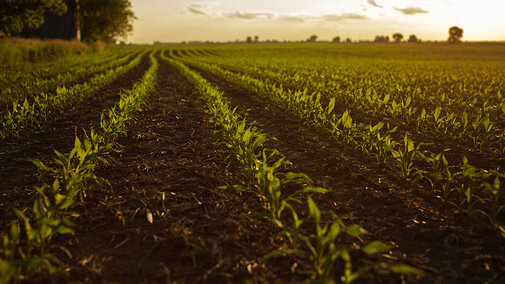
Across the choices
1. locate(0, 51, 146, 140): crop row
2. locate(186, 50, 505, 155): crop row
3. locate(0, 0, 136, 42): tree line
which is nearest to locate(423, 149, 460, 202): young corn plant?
locate(186, 50, 505, 155): crop row

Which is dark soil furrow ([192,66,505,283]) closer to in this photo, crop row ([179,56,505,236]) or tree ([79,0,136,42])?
crop row ([179,56,505,236])

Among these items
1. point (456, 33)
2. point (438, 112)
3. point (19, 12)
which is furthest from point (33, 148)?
point (456, 33)

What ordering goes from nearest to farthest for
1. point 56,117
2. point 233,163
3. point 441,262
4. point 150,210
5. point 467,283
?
point 467,283 < point 441,262 < point 150,210 < point 233,163 < point 56,117

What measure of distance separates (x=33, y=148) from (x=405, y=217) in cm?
517

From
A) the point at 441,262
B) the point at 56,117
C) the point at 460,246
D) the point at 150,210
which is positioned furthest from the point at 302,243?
the point at 56,117

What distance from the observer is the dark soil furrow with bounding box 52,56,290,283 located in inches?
82.0

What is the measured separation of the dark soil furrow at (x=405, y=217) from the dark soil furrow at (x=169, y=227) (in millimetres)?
953

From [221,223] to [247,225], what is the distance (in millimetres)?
235

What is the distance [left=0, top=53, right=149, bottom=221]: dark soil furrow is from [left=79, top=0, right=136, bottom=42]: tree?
39.5 meters

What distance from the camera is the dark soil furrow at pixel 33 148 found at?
3.21 metres

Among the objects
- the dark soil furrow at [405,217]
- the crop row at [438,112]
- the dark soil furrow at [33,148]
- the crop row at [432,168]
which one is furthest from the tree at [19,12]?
the dark soil furrow at [405,217]

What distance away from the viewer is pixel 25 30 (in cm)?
4006

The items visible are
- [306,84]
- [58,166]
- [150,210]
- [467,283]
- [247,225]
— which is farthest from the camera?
[306,84]

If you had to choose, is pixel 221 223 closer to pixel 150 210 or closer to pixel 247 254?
pixel 247 254
